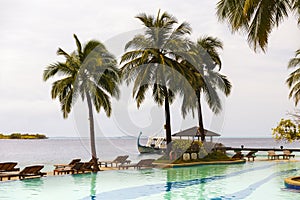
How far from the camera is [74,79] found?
925 inches

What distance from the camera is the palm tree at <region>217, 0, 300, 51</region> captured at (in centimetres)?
1422

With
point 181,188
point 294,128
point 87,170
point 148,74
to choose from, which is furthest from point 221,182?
point 148,74

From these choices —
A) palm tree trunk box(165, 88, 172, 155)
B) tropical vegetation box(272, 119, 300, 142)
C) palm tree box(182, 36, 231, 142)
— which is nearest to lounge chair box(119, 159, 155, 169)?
palm tree trunk box(165, 88, 172, 155)

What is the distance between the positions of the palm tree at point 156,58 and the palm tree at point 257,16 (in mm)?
12423

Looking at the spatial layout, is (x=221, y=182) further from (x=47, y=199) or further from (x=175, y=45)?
(x=175, y=45)

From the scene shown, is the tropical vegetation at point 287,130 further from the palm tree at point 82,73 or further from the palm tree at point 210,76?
the palm tree at point 210,76

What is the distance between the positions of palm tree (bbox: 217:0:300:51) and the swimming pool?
553cm

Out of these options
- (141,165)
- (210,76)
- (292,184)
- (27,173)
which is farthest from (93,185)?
(210,76)

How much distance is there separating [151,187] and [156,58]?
11.8 m

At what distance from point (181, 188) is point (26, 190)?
607 cm

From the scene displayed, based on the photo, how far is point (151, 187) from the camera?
17844 mm

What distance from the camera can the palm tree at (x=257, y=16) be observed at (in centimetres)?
1422

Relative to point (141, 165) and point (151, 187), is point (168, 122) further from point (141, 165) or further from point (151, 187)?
point (151, 187)

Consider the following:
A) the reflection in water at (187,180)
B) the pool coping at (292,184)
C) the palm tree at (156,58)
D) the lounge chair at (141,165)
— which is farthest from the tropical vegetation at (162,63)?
the pool coping at (292,184)
